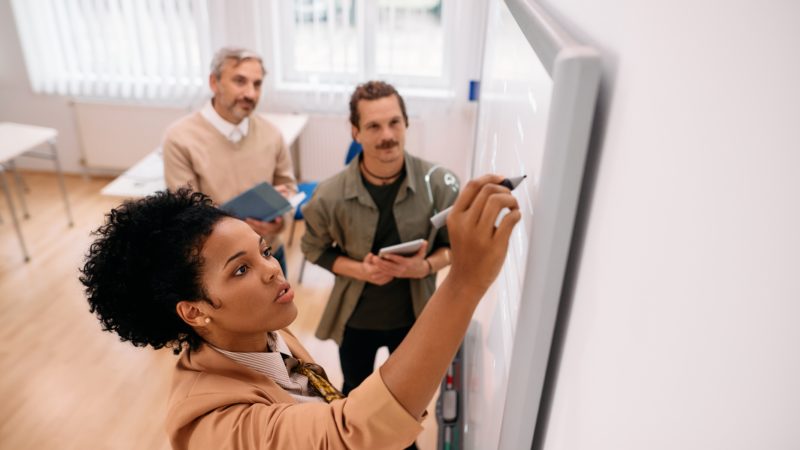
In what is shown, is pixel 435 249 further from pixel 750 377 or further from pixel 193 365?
pixel 750 377

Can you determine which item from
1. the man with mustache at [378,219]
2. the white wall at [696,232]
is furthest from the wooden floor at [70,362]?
the white wall at [696,232]

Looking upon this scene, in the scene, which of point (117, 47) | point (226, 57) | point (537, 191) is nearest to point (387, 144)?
point (226, 57)

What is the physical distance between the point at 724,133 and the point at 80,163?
5.78 metres

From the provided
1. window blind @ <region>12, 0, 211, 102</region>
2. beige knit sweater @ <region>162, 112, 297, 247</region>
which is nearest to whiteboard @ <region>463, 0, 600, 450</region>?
beige knit sweater @ <region>162, 112, 297, 247</region>

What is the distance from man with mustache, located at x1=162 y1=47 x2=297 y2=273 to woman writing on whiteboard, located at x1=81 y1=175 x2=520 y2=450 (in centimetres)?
119

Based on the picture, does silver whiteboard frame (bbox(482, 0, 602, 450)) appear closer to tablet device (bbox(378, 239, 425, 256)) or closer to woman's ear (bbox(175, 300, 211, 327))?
woman's ear (bbox(175, 300, 211, 327))

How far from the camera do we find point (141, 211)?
1.11 meters

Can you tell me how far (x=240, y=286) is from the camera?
1.05 metres

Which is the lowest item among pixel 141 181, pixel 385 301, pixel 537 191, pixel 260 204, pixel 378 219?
pixel 141 181

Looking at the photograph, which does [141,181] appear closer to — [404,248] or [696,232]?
[404,248]

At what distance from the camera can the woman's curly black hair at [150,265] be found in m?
1.04

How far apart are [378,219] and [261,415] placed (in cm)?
105

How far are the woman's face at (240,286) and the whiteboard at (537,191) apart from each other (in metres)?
0.43

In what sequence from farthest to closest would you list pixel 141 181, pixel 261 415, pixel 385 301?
pixel 141 181 < pixel 385 301 < pixel 261 415
